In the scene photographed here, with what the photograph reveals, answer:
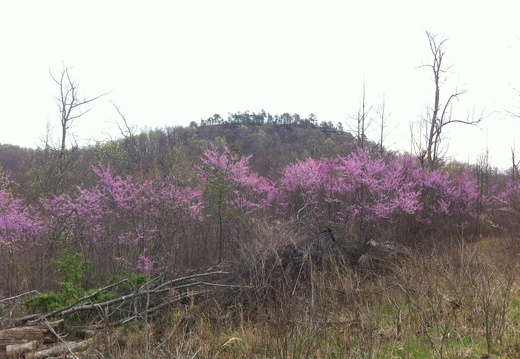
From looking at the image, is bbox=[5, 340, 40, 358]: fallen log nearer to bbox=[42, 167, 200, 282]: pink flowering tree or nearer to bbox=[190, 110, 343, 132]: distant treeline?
bbox=[42, 167, 200, 282]: pink flowering tree

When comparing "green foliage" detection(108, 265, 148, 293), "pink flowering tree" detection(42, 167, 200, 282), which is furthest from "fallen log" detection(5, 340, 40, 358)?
"pink flowering tree" detection(42, 167, 200, 282)

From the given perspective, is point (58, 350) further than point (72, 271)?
No

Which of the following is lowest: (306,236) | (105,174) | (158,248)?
(158,248)

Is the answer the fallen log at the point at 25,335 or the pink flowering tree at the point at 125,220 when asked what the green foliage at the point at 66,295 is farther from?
the pink flowering tree at the point at 125,220

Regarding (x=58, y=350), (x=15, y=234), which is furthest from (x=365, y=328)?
(x=15, y=234)

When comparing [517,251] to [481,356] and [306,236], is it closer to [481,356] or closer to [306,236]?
[306,236]

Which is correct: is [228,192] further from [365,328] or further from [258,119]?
[258,119]

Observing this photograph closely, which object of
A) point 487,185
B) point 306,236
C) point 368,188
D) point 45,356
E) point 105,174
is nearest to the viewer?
point 45,356

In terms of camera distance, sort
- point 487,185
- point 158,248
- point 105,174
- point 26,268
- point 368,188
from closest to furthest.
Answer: point 26,268 < point 158,248 < point 105,174 < point 368,188 < point 487,185

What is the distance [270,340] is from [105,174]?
353 inches

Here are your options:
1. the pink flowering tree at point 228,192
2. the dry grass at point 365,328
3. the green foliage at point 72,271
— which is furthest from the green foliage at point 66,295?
the pink flowering tree at point 228,192

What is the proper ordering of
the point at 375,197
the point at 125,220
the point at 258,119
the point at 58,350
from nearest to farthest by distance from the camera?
1. the point at 58,350
2. the point at 125,220
3. the point at 375,197
4. the point at 258,119

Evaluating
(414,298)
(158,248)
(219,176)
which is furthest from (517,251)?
(158,248)

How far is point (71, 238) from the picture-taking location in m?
10.0
